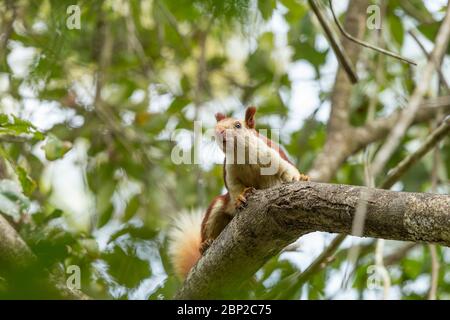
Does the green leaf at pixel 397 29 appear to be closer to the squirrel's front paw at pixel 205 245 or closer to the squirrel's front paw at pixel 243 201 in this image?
the squirrel's front paw at pixel 205 245

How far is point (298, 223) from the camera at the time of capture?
7.54 feet

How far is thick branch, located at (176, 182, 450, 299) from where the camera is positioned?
1.95 metres

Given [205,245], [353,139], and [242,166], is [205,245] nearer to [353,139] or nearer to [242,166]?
[242,166]

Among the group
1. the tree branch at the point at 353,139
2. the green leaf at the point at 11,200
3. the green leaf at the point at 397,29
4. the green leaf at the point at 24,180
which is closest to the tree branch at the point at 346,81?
the tree branch at the point at 353,139

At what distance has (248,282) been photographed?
8.68 feet

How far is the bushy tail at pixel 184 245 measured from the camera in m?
3.70

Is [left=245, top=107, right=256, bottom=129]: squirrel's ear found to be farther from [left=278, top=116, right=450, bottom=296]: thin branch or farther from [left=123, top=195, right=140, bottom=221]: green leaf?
[left=123, top=195, right=140, bottom=221]: green leaf

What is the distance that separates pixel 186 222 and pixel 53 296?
2.55 m

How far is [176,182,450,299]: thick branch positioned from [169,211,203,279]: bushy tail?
893 mm

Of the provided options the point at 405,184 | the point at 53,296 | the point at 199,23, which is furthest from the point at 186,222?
the point at 53,296

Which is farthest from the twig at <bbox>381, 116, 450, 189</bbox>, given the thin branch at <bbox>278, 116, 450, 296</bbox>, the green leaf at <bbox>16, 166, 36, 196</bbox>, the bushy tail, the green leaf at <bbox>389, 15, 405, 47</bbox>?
the green leaf at <bbox>16, 166, 36, 196</bbox>

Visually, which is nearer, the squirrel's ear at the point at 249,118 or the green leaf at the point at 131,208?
the squirrel's ear at the point at 249,118

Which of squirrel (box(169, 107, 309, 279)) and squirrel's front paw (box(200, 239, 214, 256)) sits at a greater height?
squirrel (box(169, 107, 309, 279))

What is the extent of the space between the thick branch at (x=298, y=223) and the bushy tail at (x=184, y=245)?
2.93 ft
